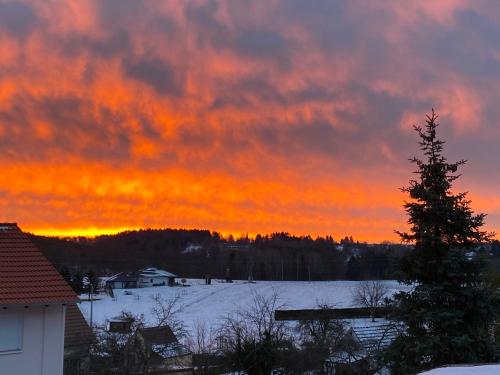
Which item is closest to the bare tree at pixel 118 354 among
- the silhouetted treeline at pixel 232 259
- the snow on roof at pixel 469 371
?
the snow on roof at pixel 469 371

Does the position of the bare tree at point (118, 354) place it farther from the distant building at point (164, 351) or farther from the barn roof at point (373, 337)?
the barn roof at point (373, 337)

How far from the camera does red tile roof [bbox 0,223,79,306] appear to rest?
1638cm

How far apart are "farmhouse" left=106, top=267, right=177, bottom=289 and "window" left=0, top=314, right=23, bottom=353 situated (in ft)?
370

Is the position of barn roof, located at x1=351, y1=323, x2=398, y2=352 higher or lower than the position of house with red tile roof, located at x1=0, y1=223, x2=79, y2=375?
lower

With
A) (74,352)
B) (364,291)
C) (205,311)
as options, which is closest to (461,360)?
(74,352)

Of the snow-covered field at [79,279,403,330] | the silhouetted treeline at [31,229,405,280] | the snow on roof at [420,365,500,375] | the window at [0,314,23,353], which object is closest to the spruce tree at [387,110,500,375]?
the snow on roof at [420,365,500,375]

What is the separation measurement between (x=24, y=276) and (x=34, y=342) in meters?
2.11

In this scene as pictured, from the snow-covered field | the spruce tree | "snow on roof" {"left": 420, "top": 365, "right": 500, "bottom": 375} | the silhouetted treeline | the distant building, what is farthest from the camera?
the silhouetted treeline

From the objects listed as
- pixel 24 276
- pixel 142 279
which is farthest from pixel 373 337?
pixel 142 279

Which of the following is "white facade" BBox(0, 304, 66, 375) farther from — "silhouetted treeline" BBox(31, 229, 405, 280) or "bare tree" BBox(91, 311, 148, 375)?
"silhouetted treeline" BBox(31, 229, 405, 280)

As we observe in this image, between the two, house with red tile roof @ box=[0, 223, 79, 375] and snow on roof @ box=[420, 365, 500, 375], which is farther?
house with red tile roof @ box=[0, 223, 79, 375]

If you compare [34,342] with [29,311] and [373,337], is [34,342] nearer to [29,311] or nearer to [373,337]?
[29,311]

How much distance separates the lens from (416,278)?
17094 millimetres

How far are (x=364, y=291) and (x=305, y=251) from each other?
111m
